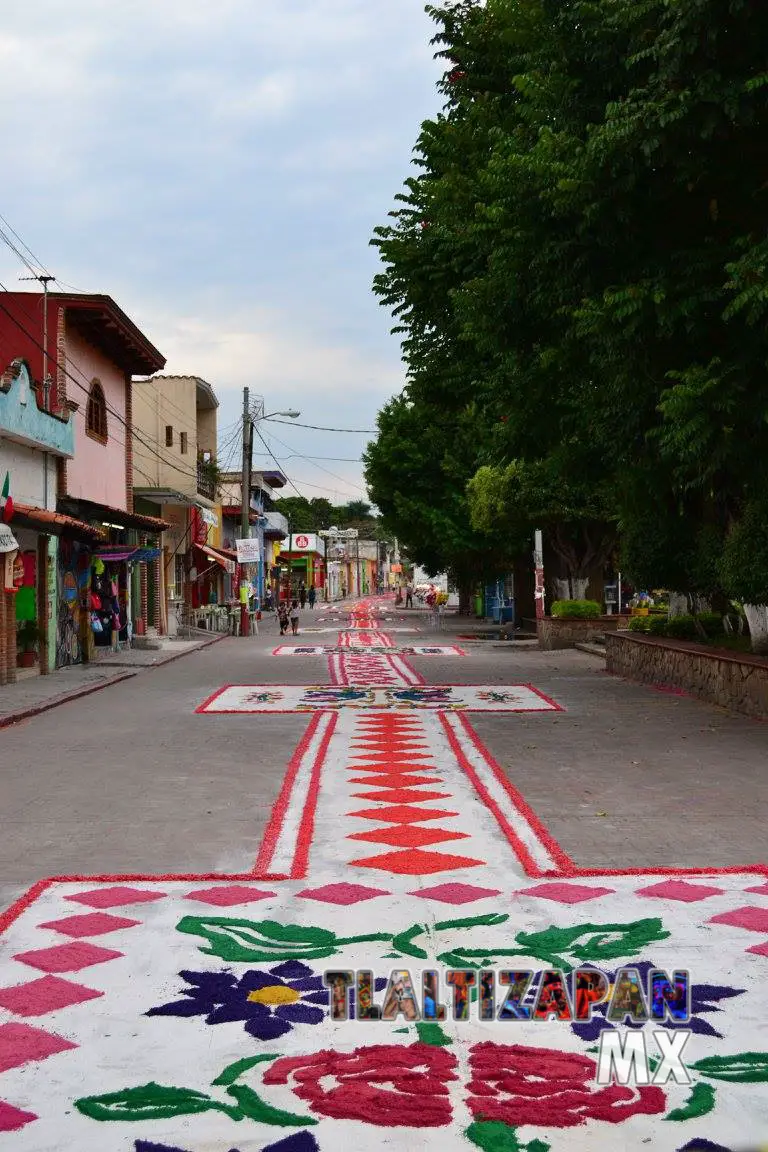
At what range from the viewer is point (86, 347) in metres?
25.6

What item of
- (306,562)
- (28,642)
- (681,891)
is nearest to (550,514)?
(28,642)

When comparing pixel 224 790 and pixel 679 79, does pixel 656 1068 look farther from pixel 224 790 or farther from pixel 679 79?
pixel 679 79

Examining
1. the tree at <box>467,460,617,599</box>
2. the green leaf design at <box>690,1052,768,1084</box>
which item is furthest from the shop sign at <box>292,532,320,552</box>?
the green leaf design at <box>690,1052,768,1084</box>

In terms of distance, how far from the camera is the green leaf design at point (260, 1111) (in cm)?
341

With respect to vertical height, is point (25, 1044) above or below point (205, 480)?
below

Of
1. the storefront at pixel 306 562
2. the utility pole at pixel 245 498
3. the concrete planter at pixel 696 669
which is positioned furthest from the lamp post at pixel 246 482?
the storefront at pixel 306 562

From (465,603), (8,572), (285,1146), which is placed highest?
(8,572)

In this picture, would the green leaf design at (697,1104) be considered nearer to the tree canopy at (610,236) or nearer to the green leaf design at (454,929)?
the green leaf design at (454,929)

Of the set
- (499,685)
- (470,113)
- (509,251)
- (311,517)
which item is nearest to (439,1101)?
(509,251)

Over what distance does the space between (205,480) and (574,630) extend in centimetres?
1898

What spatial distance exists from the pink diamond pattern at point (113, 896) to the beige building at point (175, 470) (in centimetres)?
2853

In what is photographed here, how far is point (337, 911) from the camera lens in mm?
5523

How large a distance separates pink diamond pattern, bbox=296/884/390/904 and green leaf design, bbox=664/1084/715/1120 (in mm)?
2381

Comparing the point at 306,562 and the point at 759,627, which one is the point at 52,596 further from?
the point at 306,562
